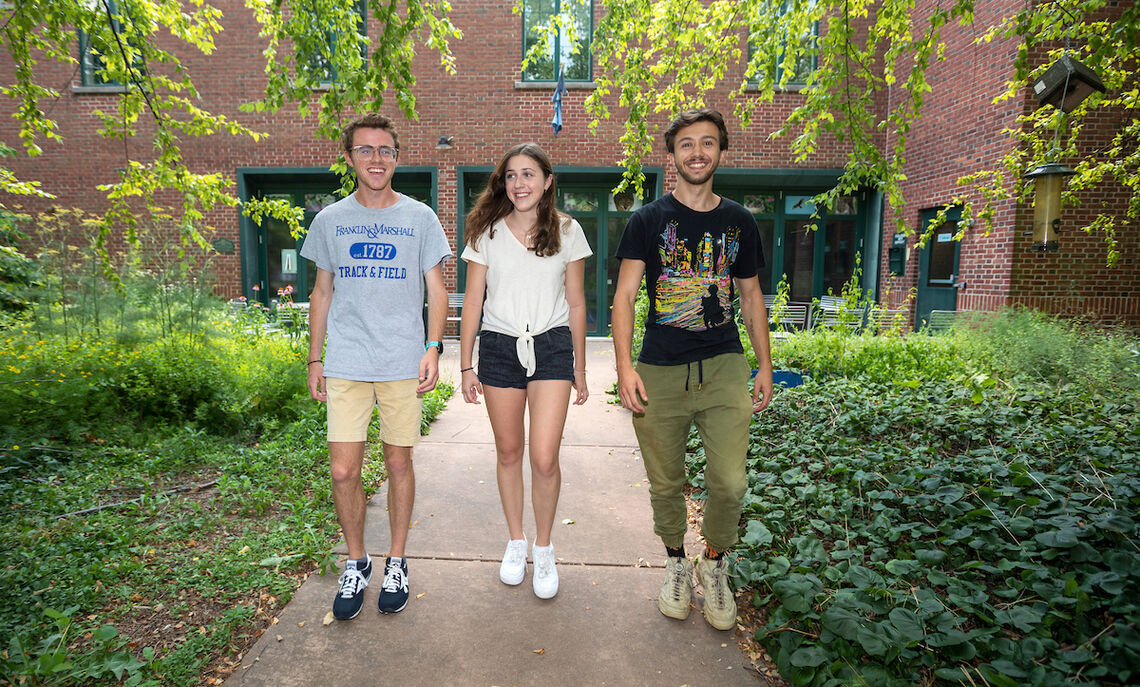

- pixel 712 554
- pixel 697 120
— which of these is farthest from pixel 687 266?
pixel 712 554

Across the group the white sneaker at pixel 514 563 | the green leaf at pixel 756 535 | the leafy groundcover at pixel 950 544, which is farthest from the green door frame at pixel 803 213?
the white sneaker at pixel 514 563

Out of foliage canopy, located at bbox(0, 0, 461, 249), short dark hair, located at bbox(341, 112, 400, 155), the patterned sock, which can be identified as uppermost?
foliage canopy, located at bbox(0, 0, 461, 249)

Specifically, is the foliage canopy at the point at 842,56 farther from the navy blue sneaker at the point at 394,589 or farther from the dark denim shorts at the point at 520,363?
the navy blue sneaker at the point at 394,589

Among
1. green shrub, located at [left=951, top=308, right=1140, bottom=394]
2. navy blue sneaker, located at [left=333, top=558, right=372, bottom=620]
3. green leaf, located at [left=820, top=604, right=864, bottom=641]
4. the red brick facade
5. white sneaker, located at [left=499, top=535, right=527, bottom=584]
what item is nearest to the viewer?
green leaf, located at [left=820, top=604, right=864, bottom=641]

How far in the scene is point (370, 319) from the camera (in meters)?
2.75

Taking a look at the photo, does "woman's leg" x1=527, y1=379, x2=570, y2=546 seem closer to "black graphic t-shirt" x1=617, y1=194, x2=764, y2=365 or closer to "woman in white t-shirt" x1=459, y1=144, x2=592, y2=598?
"woman in white t-shirt" x1=459, y1=144, x2=592, y2=598

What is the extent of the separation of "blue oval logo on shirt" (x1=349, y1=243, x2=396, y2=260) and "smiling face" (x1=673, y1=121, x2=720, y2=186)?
4.19ft

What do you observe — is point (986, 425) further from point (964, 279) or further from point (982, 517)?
point (964, 279)

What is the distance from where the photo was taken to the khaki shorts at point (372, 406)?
2.75 metres

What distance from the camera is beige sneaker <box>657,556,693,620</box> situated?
2770 mm

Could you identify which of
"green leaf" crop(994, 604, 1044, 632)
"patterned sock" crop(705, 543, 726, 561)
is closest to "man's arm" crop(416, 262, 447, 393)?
"patterned sock" crop(705, 543, 726, 561)

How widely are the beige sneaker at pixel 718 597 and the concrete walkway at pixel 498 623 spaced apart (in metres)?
0.06

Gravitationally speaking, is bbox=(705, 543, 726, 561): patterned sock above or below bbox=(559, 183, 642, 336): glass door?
below

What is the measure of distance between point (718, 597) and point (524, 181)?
1963 mm
